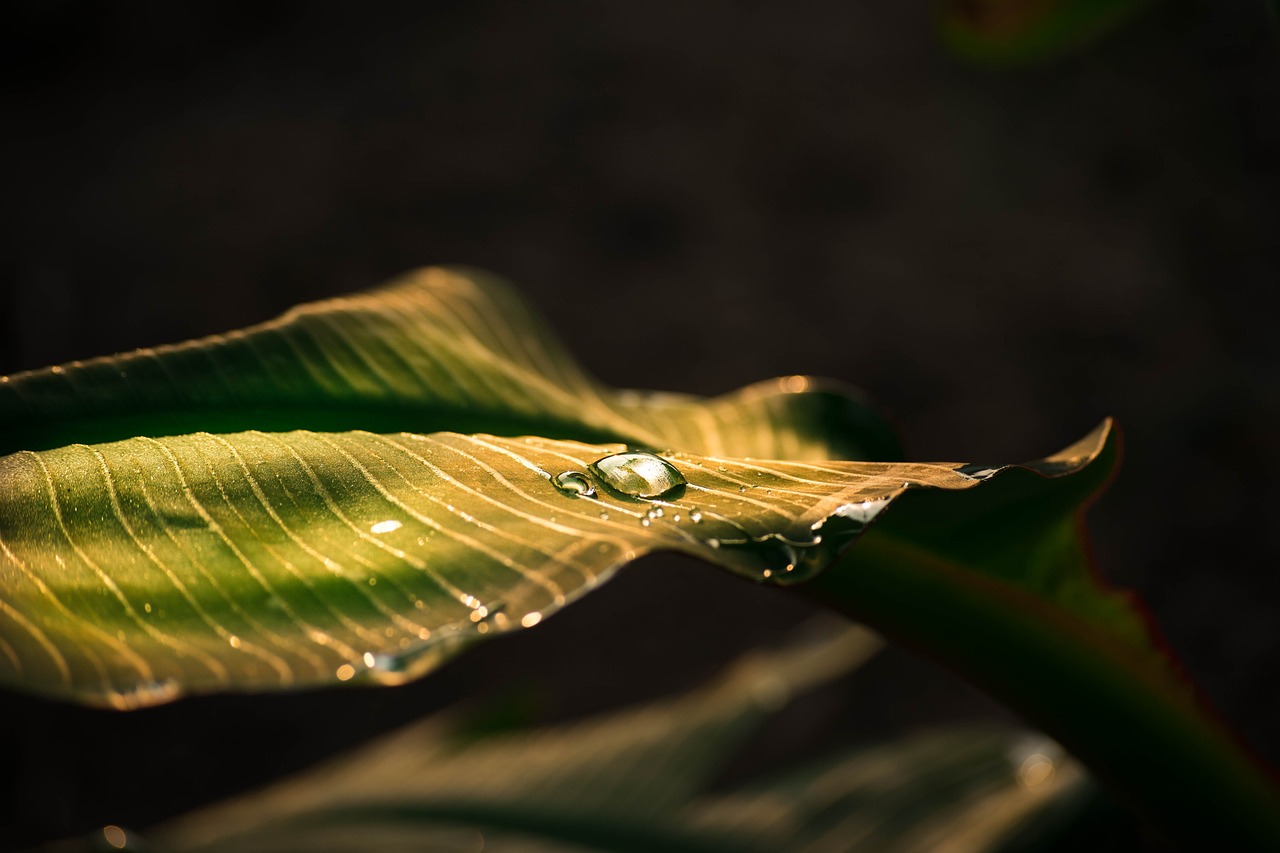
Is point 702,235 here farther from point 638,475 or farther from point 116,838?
point 638,475

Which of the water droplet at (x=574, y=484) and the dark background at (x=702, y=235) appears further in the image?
the dark background at (x=702, y=235)

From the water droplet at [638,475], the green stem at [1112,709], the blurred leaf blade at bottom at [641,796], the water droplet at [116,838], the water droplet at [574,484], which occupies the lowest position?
the blurred leaf blade at bottom at [641,796]

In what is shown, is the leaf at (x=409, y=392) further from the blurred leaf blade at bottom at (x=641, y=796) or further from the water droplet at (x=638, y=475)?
the blurred leaf blade at bottom at (x=641, y=796)

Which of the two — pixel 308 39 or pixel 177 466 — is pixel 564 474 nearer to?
pixel 177 466

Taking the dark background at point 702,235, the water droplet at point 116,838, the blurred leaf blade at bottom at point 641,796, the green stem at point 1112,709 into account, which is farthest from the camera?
the dark background at point 702,235

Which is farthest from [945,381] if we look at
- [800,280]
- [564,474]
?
[564,474]

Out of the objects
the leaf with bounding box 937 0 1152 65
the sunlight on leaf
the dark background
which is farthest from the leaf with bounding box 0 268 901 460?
the dark background

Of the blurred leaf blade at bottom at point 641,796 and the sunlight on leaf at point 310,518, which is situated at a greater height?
the sunlight on leaf at point 310,518

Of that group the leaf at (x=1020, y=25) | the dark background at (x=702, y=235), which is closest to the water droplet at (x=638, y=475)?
the leaf at (x=1020, y=25)

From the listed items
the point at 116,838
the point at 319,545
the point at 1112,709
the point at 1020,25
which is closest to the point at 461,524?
the point at 319,545
